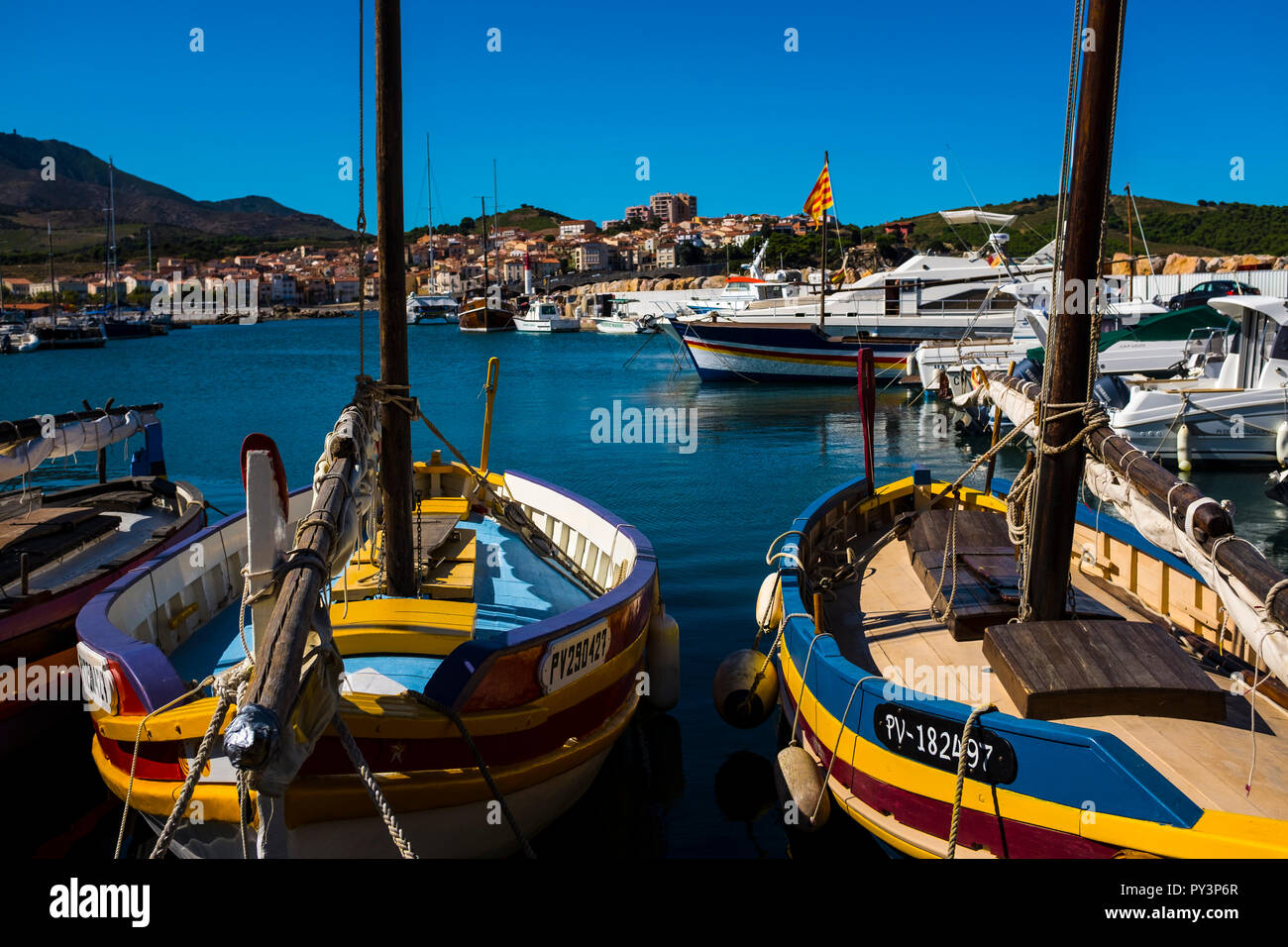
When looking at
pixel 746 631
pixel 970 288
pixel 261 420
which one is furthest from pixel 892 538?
pixel 970 288

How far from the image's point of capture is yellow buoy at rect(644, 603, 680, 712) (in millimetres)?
A: 8633

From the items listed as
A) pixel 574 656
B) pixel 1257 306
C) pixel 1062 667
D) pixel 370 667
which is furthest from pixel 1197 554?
pixel 1257 306

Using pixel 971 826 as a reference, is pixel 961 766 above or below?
above

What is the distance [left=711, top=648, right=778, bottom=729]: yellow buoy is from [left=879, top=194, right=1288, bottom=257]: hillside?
3876 inches

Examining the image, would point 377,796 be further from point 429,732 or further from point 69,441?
point 69,441

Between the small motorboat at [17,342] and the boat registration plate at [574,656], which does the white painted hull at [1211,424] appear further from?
the small motorboat at [17,342]

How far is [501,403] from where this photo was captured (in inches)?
1570

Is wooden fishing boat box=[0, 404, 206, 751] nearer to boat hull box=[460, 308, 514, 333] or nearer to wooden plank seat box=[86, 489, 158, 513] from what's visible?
wooden plank seat box=[86, 489, 158, 513]

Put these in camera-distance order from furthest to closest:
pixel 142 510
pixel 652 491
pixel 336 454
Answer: pixel 652 491 < pixel 142 510 < pixel 336 454

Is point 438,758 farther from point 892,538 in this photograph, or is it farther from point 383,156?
point 892,538

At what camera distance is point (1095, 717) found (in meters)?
5.46

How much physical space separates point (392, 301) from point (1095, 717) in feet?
17.7

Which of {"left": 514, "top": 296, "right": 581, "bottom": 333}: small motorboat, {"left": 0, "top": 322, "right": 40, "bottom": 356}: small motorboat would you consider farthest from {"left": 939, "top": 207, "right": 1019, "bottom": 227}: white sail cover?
{"left": 0, "top": 322, "right": 40, "bottom": 356}: small motorboat

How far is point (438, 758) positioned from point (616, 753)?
3649mm
